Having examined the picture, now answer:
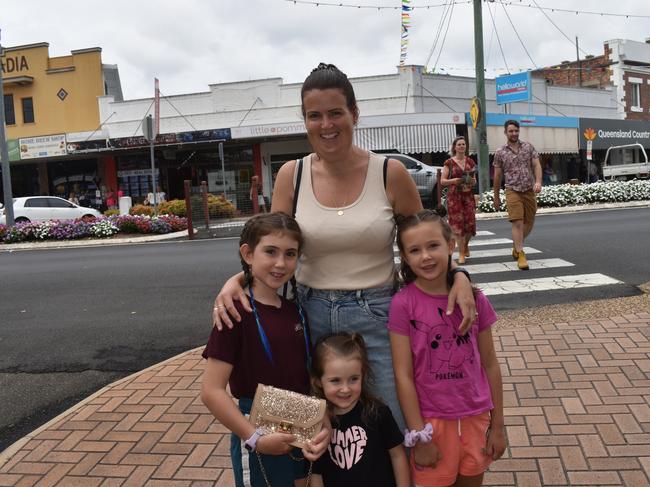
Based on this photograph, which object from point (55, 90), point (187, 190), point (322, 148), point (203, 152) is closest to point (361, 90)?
point (203, 152)

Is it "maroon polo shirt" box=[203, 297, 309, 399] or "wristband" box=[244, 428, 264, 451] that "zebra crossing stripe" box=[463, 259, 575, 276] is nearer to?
"maroon polo shirt" box=[203, 297, 309, 399]

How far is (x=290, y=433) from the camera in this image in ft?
6.68

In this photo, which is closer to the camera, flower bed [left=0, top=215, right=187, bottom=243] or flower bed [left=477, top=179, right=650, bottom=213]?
flower bed [left=0, top=215, right=187, bottom=243]

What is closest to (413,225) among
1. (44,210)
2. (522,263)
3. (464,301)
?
(464,301)

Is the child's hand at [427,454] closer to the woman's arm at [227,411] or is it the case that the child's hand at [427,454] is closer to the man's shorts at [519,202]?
the woman's arm at [227,411]

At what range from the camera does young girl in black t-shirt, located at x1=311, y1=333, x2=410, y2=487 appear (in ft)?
7.11

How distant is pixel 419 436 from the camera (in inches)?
85.4

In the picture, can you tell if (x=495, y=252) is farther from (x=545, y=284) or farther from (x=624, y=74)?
(x=624, y=74)

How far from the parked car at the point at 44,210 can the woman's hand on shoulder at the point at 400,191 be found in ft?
70.6

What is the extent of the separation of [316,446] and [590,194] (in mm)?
19267

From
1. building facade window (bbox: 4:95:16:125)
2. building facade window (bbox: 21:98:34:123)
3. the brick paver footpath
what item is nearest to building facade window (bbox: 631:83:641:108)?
building facade window (bbox: 21:98:34:123)

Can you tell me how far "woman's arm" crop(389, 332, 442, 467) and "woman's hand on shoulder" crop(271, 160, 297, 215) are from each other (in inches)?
25.3

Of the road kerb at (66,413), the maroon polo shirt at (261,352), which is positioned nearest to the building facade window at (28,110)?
the road kerb at (66,413)

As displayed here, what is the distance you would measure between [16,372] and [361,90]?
2224 cm
